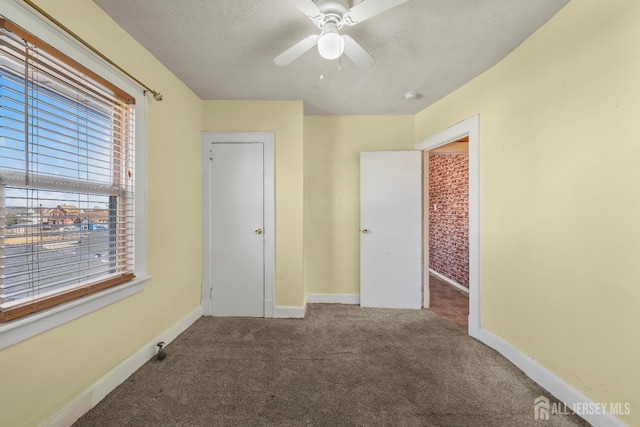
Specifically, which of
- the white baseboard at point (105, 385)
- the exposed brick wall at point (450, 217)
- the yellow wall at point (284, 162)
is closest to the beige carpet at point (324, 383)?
the white baseboard at point (105, 385)

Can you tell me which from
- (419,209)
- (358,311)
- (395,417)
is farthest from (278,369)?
(419,209)

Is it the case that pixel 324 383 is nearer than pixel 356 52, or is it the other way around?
pixel 356 52

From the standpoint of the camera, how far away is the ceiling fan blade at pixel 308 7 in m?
1.27

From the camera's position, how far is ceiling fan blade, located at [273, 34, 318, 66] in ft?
4.90

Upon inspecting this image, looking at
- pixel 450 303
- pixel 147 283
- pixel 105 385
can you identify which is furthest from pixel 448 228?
pixel 105 385

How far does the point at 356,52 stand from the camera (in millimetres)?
1571

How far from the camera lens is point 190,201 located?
2.61 m

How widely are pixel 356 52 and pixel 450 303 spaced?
319cm

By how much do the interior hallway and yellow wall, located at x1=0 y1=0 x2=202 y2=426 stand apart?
2841 millimetres

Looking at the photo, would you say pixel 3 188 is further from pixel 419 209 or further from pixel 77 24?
pixel 419 209

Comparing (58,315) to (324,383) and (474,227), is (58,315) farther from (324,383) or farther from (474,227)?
(474,227)

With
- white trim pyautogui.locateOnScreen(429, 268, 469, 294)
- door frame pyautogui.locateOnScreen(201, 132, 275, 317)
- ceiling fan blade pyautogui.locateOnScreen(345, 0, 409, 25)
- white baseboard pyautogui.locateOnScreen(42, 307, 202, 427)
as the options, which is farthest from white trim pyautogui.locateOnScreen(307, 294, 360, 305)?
ceiling fan blade pyautogui.locateOnScreen(345, 0, 409, 25)

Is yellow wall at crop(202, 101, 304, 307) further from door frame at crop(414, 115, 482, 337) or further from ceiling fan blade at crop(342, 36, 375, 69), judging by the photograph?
door frame at crop(414, 115, 482, 337)

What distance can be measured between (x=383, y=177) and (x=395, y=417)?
2.37 metres
